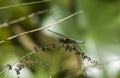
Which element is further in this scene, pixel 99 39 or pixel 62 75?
pixel 99 39

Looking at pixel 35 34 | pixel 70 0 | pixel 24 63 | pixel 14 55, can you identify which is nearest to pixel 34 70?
pixel 14 55

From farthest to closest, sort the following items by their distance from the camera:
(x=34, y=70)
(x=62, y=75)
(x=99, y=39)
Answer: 1. (x=99, y=39)
2. (x=34, y=70)
3. (x=62, y=75)

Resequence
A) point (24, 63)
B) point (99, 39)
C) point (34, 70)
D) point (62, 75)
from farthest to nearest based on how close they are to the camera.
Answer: point (99, 39)
point (34, 70)
point (62, 75)
point (24, 63)

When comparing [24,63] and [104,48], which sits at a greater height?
[24,63]

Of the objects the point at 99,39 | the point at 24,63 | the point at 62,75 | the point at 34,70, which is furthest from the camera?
the point at 99,39

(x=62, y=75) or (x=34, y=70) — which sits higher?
(x=62, y=75)

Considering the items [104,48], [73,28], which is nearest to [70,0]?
[73,28]

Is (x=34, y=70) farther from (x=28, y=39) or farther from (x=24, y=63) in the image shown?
(x=24, y=63)

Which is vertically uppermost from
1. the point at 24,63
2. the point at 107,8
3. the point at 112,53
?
the point at 24,63

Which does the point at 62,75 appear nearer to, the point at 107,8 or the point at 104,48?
the point at 104,48
